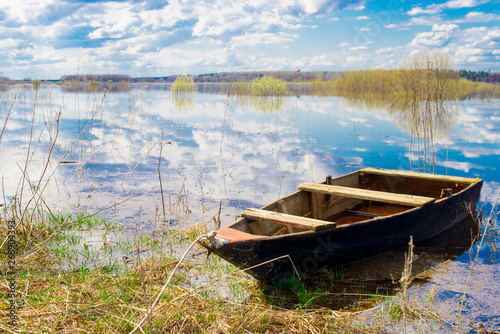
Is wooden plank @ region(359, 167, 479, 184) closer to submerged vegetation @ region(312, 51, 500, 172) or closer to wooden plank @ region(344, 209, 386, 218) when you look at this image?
wooden plank @ region(344, 209, 386, 218)

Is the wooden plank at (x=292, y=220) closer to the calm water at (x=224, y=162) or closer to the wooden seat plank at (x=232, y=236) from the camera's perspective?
the wooden seat plank at (x=232, y=236)

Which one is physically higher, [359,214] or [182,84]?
[182,84]

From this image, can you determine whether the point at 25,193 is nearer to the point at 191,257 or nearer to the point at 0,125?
the point at 191,257

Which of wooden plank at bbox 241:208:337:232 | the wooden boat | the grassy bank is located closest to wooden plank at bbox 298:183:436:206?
the wooden boat

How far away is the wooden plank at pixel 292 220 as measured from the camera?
3693mm

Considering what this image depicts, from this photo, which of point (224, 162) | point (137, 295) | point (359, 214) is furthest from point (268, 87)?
point (137, 295)

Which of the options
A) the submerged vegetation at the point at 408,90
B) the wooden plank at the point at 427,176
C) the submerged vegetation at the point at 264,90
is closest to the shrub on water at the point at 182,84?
the submerged vegetation at the point at 264,90

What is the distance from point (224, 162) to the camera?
30.9ft

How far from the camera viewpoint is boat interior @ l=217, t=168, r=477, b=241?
3885mm

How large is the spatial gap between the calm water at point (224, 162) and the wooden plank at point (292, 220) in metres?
1.28

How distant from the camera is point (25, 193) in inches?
269

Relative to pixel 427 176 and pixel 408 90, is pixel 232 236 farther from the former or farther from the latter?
pixel 408 90

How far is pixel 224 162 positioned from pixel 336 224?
17.2ft

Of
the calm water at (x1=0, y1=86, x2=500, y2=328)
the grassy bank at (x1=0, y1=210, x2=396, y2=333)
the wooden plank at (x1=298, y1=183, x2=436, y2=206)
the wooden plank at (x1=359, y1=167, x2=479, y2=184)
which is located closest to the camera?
the grassy bank at (x1=0, y1=210, x2=396, y2=333)
